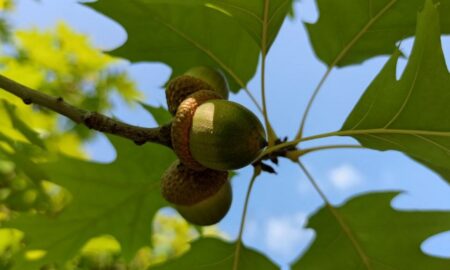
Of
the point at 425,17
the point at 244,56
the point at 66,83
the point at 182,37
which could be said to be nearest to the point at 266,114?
the point at 244,56

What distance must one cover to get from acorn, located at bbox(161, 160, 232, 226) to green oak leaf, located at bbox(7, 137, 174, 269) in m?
0.41

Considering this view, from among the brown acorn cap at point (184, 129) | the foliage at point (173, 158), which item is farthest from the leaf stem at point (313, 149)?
the brown acorn cap at point (184, 129)

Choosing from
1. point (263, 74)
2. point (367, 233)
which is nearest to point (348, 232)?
point (367, 233)

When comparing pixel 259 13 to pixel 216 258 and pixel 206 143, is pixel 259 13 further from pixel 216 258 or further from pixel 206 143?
pixel 216 258

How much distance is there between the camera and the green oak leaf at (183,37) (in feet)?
6.88

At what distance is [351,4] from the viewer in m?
1.98

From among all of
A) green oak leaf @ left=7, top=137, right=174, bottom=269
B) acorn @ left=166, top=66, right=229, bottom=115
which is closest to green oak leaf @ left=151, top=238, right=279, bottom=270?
green oak leaf @ left=7, top=137, right=174, bottom=269

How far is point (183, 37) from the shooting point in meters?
2.17

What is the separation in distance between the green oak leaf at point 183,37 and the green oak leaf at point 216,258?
64 centimetres

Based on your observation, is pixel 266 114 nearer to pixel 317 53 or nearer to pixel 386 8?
pixel 317 53

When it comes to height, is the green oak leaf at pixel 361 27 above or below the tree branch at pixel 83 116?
above

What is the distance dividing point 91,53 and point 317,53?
309 centimetres

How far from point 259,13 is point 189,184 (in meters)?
0.63

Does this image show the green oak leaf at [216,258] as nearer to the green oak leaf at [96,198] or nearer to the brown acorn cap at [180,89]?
the green oak leaf at [96,198]
